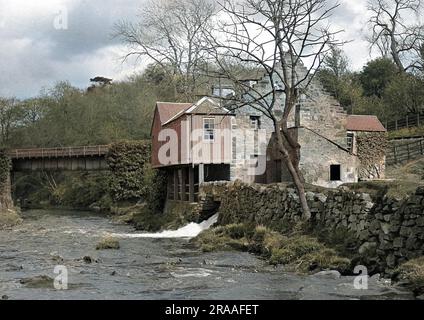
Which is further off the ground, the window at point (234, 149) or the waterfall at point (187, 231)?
the window at point (234, 149)

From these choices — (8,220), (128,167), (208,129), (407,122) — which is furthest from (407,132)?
(8,220)

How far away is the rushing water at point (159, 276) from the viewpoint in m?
12.7

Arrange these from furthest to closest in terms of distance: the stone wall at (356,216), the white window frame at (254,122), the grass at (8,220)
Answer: the grass at (8,220) → the white window frame at (254,122) → the stone wall at (356,216)

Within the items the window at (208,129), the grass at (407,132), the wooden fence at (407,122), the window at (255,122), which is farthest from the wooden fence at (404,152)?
the window at (208,129)

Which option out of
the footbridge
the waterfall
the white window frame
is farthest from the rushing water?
the footbridge

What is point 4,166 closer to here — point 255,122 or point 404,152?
point 255,122

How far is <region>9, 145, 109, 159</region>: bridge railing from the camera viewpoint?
176 ft

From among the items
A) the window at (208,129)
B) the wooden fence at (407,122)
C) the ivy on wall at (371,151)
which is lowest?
the ivy on wall at (371,151)

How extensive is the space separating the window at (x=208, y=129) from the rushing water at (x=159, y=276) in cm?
1005

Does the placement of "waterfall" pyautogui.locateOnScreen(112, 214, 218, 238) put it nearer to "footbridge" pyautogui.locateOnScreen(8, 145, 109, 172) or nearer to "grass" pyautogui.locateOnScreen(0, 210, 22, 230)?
"grass" pyautogui.locateOnScreen(0, 210, 22, 230)

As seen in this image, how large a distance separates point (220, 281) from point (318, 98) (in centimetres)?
2295

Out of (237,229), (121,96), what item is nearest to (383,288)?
(237,229)

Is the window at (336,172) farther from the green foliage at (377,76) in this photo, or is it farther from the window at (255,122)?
the green foliage at (377,76)
